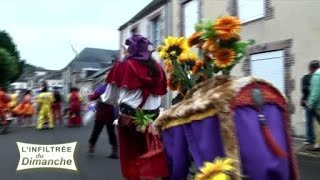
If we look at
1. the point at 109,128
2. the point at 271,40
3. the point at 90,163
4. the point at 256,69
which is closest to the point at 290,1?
the point at 271,40

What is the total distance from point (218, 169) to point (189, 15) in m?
18.5

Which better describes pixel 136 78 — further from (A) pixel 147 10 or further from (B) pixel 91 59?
(B) pixel 91 59

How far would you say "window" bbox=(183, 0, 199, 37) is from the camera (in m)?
20.8

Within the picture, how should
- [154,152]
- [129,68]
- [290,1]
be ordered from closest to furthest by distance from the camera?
[154,152]
[129,68]
[290,1]

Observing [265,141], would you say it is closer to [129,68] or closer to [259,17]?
[129,68]

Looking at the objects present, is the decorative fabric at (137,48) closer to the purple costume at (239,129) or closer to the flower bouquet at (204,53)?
the flower bouquet at (204,53)

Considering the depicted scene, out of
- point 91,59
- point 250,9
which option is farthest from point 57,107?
point 91,59

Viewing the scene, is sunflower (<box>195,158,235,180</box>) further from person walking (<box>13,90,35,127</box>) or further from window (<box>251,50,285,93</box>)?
person walking (<box>13,90,35,127</box>)

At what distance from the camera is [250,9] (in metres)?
16.7

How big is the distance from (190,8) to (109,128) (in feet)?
38.3

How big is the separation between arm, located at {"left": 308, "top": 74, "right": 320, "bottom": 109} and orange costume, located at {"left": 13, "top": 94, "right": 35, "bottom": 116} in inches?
540

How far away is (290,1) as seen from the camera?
48.5 ft

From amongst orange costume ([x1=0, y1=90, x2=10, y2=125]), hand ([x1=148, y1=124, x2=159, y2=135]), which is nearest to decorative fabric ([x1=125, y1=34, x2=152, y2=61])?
hand ([x1=148, y1=124, x2=159, y2=135])

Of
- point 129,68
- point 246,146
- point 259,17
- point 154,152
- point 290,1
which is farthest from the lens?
point 259,17
